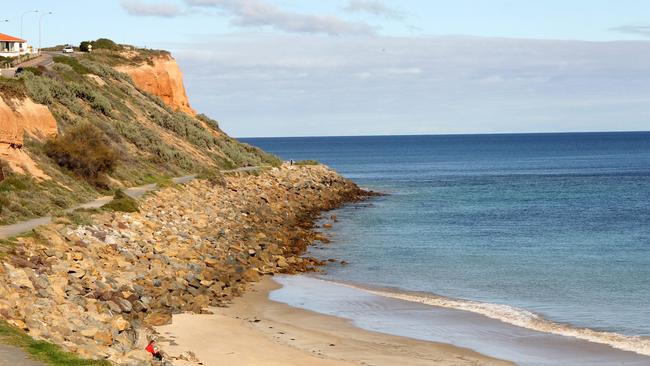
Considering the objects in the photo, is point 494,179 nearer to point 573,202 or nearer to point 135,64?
point 573,202

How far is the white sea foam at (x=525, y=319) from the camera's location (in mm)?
26484

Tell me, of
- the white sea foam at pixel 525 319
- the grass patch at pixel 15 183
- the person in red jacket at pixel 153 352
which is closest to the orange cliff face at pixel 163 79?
the grass patch at pixel 15 183

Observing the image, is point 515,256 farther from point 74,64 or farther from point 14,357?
point 74,64

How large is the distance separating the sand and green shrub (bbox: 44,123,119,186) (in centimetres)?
1816

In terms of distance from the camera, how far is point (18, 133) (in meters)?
40.6

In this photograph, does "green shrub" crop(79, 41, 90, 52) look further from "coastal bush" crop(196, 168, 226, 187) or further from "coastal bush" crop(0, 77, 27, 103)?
"coastal bush" crop(0, 77, 27, 103)

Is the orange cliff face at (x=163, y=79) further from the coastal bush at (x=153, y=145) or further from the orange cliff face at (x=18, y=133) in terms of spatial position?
the orange cliff face at (x=18, y=133)

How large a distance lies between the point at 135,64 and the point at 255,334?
63.9 meters

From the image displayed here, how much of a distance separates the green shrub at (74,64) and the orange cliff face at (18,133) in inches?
945

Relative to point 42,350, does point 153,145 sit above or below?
above

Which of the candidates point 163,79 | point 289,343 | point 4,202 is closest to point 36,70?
point 163,79

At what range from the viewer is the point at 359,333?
92.0 feet

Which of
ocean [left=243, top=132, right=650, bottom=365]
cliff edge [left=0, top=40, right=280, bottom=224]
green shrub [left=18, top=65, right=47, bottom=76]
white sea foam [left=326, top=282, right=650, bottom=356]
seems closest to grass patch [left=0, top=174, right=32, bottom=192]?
cliff edge [left=0, top=40, right=280, bottom=224]

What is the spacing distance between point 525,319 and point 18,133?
78.3 feet
